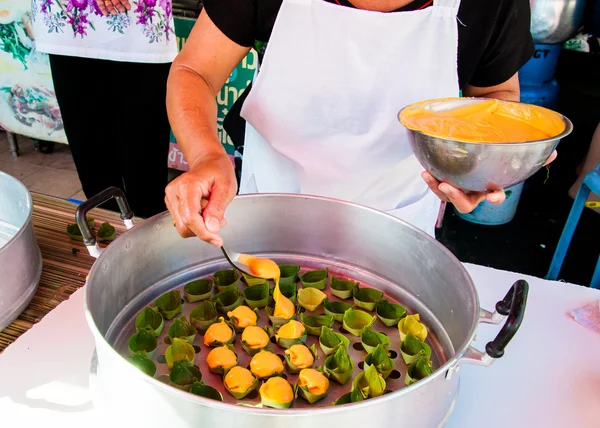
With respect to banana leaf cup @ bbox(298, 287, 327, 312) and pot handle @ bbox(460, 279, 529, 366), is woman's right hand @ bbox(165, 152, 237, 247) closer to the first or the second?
banana leaf cup @ bbox(298, 287, 327, 312)

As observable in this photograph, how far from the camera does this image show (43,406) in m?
0.70

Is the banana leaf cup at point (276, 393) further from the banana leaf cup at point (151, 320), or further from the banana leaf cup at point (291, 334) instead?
the banana leaf cup at point (151, 320)

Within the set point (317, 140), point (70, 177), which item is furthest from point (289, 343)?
point (70, 177)

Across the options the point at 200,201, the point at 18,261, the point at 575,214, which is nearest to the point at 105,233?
the point at 18,261

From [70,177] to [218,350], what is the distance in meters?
2.45

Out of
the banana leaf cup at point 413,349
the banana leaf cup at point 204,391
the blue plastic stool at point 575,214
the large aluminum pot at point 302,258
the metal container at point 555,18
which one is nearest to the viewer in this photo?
the large aluminum pot at point 302,258

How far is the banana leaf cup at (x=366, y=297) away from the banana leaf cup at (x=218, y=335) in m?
0.24

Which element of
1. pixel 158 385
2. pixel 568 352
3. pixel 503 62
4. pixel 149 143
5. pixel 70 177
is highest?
pixel 503 62

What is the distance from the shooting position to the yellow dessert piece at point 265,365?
73 cm

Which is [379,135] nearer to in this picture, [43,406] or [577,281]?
[43,406]

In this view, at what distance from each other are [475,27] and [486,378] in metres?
0.65

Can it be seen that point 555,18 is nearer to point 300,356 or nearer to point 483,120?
point 483,120

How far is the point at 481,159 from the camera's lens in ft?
2.26

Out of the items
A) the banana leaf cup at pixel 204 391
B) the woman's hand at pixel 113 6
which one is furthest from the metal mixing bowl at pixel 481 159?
the woman's hand at pixel 113 6
